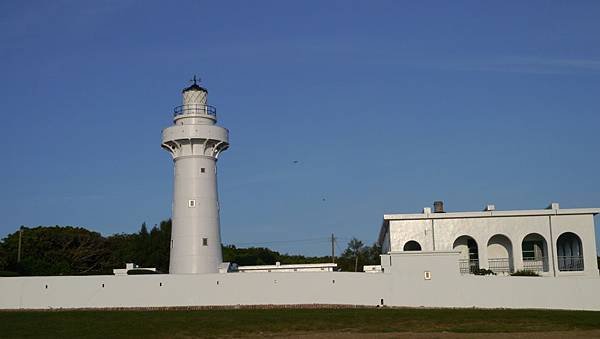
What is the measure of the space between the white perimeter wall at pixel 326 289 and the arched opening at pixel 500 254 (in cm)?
650

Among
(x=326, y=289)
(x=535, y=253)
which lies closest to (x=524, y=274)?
(x=535, y=253)

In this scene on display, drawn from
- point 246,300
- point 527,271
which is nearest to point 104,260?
point 246,300

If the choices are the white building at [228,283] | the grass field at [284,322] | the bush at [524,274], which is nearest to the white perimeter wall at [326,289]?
the white building at [228,283]

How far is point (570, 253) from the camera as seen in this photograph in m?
41.3

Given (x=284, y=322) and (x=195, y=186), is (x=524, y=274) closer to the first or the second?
(x=284, y=322)

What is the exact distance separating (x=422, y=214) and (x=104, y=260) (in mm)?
27312

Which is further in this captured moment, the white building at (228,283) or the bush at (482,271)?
the bush at (482,271)

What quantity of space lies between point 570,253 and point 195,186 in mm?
20803

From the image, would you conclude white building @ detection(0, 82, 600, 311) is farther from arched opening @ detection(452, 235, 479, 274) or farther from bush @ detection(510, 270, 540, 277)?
arched opening @ detection(452, 235, 479, 274)

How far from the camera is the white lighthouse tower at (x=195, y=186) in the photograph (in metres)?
37.3

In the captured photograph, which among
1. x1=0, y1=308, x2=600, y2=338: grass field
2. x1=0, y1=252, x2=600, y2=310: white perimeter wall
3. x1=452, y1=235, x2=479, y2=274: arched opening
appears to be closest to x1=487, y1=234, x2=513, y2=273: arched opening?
x1=452, y1=235, x2=479, y2=274: arched opening

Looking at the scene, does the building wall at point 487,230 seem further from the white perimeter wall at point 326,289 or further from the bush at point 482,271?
the white perimeter wall at point 326,289

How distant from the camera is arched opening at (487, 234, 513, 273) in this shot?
40.2 m

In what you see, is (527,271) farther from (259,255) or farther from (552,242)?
(259,255)
